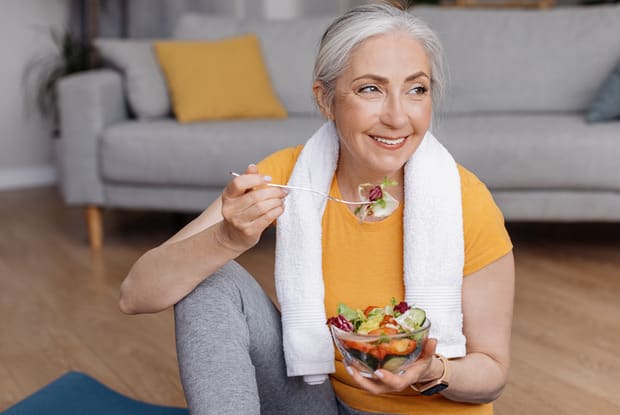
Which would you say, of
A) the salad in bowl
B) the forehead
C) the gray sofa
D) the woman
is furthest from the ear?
the gray sofa

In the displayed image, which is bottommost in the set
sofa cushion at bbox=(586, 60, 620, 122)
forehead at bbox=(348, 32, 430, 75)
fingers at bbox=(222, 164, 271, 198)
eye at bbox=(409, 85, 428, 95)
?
sofa cushion at bbox=(586, 60, 620, 122)

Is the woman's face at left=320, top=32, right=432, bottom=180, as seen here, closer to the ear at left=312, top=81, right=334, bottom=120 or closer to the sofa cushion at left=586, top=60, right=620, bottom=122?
the ear at left=312, top=81, right=334, bottom=120

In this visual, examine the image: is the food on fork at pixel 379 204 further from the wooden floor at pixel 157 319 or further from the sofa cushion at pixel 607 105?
the sofa cushion at pixel 607 105

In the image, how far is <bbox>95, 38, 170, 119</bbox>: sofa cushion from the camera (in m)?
3.47

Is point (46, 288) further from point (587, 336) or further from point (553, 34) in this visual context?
point (553, 34)

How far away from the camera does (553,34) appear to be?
3.50m

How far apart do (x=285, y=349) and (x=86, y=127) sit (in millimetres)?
2178

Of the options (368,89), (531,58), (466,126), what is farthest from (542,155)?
(368,89)

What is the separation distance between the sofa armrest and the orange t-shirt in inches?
82.4

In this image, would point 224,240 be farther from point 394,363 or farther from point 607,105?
point 607,105

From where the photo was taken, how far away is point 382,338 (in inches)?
41.2

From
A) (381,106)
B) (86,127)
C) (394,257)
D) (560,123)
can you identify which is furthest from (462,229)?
(86,127)

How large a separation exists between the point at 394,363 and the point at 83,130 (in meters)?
2.52

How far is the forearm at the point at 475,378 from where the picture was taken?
1.23 meters
